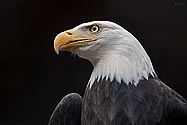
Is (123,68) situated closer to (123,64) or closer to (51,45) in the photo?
(123,64)

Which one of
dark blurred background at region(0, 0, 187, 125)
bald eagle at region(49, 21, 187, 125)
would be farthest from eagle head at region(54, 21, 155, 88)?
dark blurred background at region(0, 0, 187, 125)

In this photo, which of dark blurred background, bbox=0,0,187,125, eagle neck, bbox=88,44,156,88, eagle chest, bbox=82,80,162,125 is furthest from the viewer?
dark blurred background, bbox=0,0,187,125

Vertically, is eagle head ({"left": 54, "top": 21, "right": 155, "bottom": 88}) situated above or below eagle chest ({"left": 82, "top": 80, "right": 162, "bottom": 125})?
above

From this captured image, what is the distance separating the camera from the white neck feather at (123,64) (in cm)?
313

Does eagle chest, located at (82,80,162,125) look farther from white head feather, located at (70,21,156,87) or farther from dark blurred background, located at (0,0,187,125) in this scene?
dark blurred background, located at (0,0,187,125)

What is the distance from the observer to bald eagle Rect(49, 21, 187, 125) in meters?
3.02

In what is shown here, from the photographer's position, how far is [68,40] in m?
3.18

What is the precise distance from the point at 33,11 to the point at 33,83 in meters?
0.60

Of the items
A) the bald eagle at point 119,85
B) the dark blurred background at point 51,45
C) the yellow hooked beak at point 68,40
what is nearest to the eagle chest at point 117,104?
the bald eagle at point 119,85

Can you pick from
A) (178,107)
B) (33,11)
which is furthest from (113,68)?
(33,11)

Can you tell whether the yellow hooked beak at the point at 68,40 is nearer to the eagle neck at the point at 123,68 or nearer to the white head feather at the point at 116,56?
the white head feather at the point at 116,56

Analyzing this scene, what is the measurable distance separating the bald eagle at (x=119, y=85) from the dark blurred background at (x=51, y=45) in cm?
131

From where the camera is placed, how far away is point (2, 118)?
16.3ft

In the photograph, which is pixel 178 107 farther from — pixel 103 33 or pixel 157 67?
pixel 157 67
